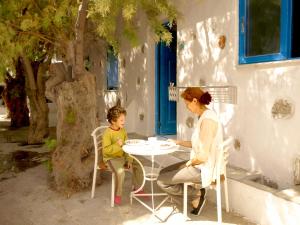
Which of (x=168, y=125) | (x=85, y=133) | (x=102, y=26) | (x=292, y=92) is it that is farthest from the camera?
(x=168, y=125)

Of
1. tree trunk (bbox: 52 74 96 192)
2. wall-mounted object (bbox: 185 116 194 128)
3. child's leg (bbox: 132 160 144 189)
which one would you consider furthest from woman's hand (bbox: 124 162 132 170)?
wall-mounted object (bbox: 185 116 194 128)

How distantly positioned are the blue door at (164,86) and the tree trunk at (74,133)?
2.81 metres

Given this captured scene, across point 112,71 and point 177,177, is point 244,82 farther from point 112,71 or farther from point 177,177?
point 112,71

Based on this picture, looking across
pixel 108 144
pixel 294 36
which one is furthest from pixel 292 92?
pixel 108 144

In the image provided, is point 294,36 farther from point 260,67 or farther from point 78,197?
point 78,197

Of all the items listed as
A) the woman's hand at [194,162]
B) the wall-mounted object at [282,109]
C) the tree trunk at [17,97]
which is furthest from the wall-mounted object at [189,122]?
the tree trunk at [17,97]

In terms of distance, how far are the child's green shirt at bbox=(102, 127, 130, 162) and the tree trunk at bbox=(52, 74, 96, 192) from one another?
913 mm

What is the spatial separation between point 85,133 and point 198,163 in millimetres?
2451

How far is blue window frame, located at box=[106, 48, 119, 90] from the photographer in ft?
36.3

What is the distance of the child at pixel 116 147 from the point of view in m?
4.94

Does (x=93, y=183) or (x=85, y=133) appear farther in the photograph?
(x=85, y=133)

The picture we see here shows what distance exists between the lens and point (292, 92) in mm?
4582

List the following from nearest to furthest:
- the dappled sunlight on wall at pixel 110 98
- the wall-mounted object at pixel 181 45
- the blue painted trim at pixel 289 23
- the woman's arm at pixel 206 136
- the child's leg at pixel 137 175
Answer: the woman's arm at pixel 206 136, the blue painted trim at pixel 289 23, the child's leg at pixel 137 175, the wall-mounted object at pixel 181 45, the dappled sunlight on wall at pixel 110 98

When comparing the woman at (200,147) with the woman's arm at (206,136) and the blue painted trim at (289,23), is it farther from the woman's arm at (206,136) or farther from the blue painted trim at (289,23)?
the blue painted trim at (289,23)
